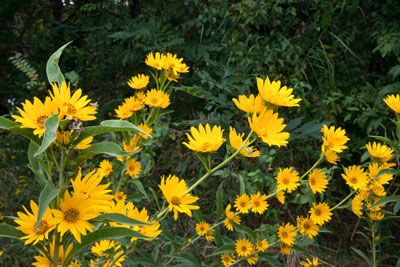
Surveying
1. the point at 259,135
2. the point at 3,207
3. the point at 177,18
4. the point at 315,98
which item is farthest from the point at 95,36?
the point at 259,135

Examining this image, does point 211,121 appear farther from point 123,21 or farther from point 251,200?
point 123,21

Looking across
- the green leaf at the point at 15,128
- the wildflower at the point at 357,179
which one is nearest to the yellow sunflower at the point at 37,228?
the green leaf at the point at 15,128

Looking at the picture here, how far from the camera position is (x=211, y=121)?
2.18 metres

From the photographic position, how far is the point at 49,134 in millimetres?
533

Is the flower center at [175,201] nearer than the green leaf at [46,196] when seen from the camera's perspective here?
No

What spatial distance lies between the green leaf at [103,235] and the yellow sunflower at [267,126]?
29 centimetres

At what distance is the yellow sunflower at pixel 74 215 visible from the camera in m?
0.61

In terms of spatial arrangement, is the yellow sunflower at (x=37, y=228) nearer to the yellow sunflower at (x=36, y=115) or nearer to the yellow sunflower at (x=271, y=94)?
the yellow sunflower at (x=36, y=115)

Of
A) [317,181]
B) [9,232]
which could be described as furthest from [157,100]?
[9,232]

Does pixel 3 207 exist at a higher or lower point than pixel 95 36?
lower

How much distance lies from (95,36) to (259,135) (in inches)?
102

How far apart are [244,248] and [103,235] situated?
0.80 metres

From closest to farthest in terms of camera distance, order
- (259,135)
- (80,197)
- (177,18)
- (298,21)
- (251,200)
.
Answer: (80,197), (259,135), (251,200), (298,21), (177,18)

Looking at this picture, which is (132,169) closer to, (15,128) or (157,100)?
(157,100)
